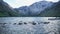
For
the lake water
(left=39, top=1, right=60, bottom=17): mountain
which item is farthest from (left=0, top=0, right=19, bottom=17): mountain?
(left=39, top=1, right=60, bottom=17): mountain

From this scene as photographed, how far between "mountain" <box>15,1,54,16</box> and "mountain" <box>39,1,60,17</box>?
0.09 metres

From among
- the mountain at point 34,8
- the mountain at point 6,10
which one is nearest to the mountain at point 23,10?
the mountain at point 34,8

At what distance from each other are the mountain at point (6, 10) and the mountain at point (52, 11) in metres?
0.74

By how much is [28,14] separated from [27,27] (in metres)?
0.36

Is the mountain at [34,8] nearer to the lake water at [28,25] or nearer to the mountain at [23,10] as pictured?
the mountain at [23,10]

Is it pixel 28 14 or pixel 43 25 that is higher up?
pixel 28 14

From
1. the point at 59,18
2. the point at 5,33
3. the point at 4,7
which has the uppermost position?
the point at 4,7

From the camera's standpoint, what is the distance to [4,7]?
3799 mm

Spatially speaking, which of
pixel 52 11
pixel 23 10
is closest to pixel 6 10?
pixel 23 10

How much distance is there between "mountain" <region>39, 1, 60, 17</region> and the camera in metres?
3.73

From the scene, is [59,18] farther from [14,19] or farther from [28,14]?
[14,19]

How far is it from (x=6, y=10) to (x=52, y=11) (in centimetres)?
125

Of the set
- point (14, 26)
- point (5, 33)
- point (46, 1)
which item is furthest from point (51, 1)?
point (5, 33)

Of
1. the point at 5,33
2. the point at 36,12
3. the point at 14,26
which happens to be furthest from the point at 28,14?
the point at 5,33
